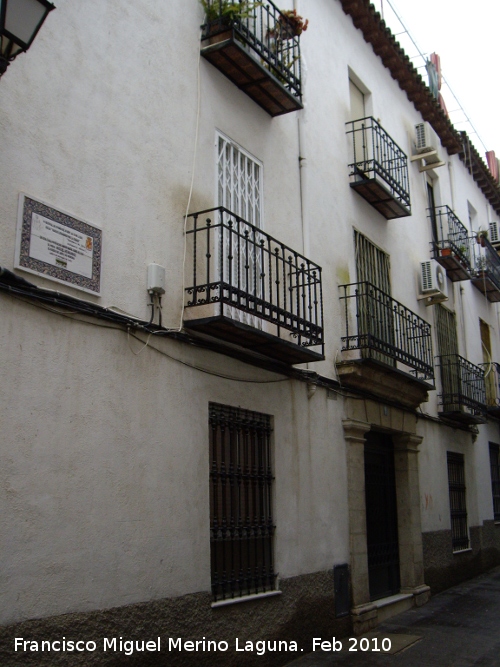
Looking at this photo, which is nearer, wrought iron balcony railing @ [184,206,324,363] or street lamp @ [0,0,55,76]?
street lamp @ [0,0,55,76]

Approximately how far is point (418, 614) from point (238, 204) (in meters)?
6.32

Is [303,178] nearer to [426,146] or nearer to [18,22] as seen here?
[426,146]

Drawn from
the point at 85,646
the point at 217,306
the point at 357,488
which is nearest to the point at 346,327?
the point at 357,488

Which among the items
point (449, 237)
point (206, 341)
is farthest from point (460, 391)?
point (206, 341)

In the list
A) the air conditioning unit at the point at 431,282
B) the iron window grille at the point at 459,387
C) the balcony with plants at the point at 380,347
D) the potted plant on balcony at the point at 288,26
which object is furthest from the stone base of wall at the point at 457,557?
the potted plant on balcony at the point at 288,26

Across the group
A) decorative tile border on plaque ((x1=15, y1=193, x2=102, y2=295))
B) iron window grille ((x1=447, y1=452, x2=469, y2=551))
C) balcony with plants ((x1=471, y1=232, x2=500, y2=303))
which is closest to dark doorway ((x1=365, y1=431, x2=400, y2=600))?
iron window grille ((x1=447, y1=452, x2=469, y2=551))

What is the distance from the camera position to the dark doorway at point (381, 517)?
1034 centimetres

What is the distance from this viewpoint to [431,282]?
12.8m

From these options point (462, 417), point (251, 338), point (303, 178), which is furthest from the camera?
point (462, 417)

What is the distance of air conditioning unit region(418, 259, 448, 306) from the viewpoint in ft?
42.0

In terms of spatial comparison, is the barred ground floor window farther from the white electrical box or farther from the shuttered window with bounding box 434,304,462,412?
the white electrical box

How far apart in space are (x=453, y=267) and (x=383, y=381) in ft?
16.3

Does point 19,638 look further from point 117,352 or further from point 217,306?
point 217,306

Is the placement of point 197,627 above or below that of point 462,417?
below
